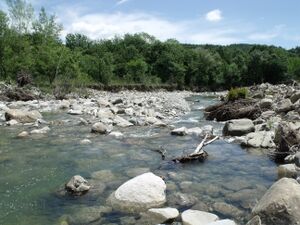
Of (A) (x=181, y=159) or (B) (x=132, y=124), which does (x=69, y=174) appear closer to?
(A) (x=181, y=159)

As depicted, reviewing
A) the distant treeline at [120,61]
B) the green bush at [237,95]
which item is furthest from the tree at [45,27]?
the green bush at [237,95]

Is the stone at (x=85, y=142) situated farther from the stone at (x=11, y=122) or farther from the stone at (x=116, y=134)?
the stone at (x=11, y=122)

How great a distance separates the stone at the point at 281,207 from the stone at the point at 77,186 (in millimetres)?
3781

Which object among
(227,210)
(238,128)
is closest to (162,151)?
(238,128)

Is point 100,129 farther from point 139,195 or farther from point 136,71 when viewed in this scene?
point 136,71

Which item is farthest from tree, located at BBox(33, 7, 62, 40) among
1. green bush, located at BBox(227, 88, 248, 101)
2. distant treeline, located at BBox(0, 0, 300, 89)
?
green bush, located at BBox(227, 88, 248, 101)

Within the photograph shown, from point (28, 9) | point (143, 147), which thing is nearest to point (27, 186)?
point (143, 147)

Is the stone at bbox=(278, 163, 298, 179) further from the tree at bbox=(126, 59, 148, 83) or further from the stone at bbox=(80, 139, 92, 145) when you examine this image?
the tree at bbox=(126, 59, 148, 83)

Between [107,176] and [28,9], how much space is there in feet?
152

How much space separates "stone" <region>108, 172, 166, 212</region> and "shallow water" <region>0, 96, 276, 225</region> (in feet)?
0.79

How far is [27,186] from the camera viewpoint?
9.03 metres

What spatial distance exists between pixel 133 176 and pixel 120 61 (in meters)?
75.4

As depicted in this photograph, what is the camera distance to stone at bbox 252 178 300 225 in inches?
244

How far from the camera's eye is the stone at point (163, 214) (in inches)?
276
